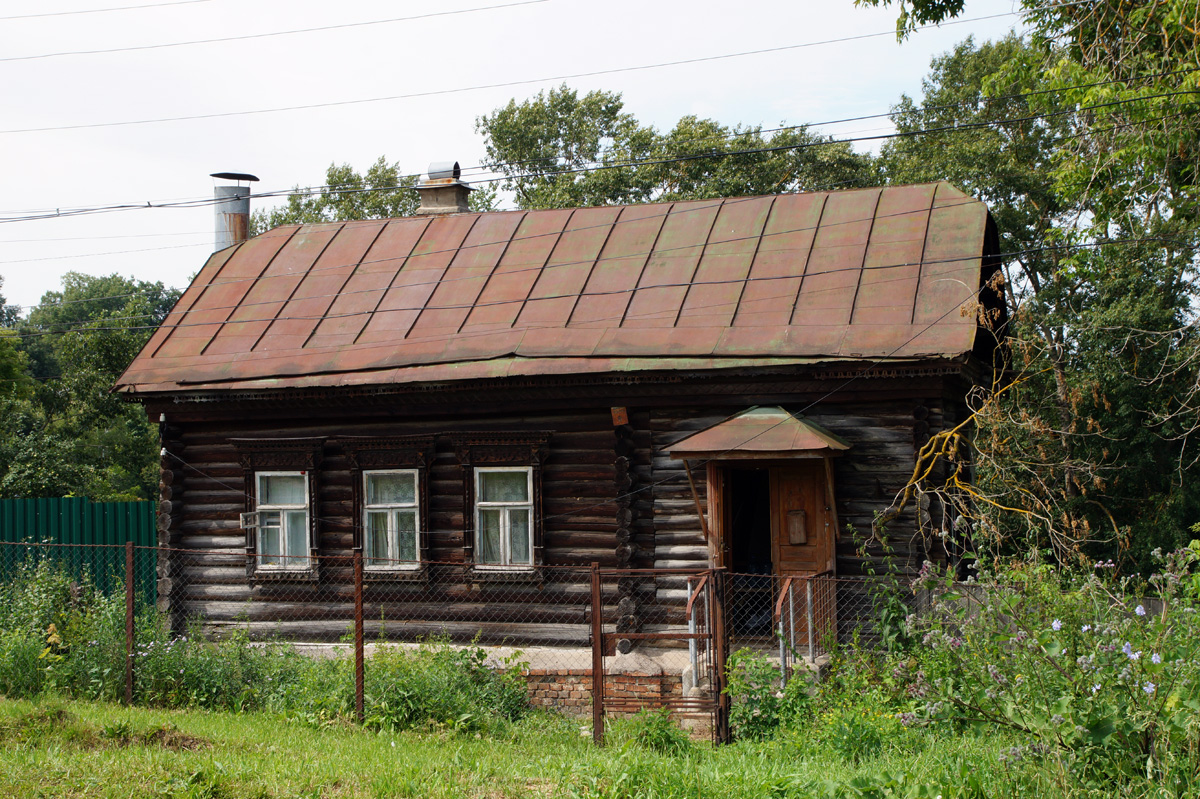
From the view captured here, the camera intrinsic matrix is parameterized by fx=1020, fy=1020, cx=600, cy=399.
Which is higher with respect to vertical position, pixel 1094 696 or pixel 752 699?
pixel 1094 696

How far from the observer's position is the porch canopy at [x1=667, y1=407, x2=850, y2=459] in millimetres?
10172

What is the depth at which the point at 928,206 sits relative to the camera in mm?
12977

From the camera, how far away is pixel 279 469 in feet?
43.4

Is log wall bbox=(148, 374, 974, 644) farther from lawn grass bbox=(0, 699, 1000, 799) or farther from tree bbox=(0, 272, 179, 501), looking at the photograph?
lawn grass bbox=(0, 699, 1000, 799)

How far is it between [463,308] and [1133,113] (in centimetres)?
845

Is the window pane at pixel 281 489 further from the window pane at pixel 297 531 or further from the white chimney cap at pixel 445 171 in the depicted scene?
the white chimney cap at pixel 445 171

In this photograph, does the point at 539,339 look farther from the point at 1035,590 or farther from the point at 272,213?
the point at 272,213

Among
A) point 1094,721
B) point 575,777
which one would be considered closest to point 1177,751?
point 1094,721

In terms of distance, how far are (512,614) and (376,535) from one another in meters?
2.14

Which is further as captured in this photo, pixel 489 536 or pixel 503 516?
pixel 489 536

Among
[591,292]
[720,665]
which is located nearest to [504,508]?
[591,292]

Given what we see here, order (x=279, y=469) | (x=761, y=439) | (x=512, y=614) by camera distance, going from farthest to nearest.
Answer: (x=279, y=469) → (x=512, y=614) → (x=761, y=439)

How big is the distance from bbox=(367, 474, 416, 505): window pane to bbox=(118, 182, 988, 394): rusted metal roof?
1.39 meters

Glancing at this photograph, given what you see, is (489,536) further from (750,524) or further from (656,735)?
(656,735)
